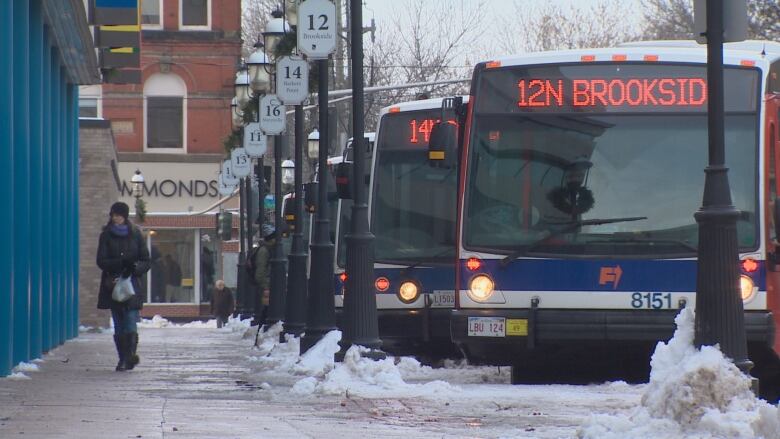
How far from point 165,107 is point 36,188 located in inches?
1444

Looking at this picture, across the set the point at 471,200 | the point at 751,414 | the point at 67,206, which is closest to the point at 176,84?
the point at 67,206

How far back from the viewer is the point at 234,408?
11703 mm

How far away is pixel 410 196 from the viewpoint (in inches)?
736

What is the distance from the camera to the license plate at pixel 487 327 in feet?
44.4

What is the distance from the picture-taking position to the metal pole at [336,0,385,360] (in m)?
14.5

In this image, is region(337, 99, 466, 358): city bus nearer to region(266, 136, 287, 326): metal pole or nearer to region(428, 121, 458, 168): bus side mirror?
region(428, 121, 458, 168): bus side mirror

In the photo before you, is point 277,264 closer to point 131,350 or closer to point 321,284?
point 321,284

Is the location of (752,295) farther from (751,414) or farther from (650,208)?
(751,414)

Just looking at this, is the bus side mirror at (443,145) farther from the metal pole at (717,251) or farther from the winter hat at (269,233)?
the winter hat at (269,233)

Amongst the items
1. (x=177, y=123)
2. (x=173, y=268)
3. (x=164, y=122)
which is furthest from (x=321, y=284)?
(x=173, y=268)

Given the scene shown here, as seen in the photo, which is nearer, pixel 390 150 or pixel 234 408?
pixel 234 408

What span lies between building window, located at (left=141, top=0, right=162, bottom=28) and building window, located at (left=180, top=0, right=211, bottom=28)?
0.78 metres

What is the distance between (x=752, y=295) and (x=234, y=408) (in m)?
4.34

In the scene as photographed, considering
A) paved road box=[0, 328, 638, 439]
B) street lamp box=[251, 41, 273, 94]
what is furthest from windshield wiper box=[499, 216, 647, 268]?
street lamp box=[251, 41, 273, 94]
